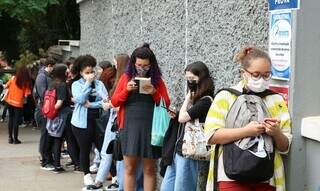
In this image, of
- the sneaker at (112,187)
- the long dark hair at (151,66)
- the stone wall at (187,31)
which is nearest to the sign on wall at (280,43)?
Result: the stone wall at (187,31)

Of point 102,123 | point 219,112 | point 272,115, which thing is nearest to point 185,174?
point 219,112

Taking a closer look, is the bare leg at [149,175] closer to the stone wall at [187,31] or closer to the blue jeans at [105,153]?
the stone wall at [187,31]

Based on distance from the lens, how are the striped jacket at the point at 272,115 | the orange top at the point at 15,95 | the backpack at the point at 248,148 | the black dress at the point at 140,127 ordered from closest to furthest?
the backpack at the point at 248,148
the striped jacket at the point at 272,115
the black dress at the point at 140,127
the orange top at the point at 15,95

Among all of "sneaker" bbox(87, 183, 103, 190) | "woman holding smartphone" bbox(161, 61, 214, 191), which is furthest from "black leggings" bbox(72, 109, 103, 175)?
"woman holding smartphone" bbox(161, 61, 214, 191)

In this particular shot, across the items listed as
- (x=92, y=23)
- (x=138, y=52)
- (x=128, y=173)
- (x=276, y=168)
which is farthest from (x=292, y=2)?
(x=92, y=23)

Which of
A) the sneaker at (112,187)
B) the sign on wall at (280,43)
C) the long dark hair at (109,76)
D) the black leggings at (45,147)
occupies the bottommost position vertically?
the sneaker at (112,187)

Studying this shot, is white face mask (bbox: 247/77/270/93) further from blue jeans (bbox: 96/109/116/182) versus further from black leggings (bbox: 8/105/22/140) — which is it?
black leggings (bbox: 8/105/22/140)

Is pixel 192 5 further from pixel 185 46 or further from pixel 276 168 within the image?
pixel 276 168

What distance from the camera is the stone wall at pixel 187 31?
4773mm

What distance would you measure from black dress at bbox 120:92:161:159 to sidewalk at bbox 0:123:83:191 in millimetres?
2159

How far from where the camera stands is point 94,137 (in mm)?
7605

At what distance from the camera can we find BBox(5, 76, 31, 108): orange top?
1191 cm

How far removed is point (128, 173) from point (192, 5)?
1969mm

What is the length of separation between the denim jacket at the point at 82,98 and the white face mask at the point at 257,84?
12.8ft
